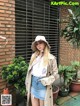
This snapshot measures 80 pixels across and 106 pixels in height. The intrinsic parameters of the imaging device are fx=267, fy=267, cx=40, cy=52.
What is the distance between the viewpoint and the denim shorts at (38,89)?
481 cm

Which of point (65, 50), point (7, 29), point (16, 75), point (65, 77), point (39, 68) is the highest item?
point (7, 29)

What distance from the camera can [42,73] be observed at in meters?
4.78

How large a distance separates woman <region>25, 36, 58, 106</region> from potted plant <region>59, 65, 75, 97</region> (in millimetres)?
2700

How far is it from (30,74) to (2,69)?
1.04 meters

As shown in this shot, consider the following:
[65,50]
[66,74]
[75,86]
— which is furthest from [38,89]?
[65,50]

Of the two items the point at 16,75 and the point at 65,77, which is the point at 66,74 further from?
the point at 16,75

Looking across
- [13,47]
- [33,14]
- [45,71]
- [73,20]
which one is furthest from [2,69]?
[33,14]

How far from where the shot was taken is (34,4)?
8039 mm

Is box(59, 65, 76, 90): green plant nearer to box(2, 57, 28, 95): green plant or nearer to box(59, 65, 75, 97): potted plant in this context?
box(59, 65, 75, 97): potted plant

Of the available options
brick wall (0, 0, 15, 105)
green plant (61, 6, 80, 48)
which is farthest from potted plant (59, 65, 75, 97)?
green plant (61, 6, 80, 48)

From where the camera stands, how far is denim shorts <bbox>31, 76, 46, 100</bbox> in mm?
4809

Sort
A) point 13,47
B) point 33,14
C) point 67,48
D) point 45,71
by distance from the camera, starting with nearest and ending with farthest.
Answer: point 45,71
point 13,47
point 33,14
point 67,48

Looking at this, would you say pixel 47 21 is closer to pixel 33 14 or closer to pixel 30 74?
pixel 33 14

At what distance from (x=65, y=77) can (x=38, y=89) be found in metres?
2.88
